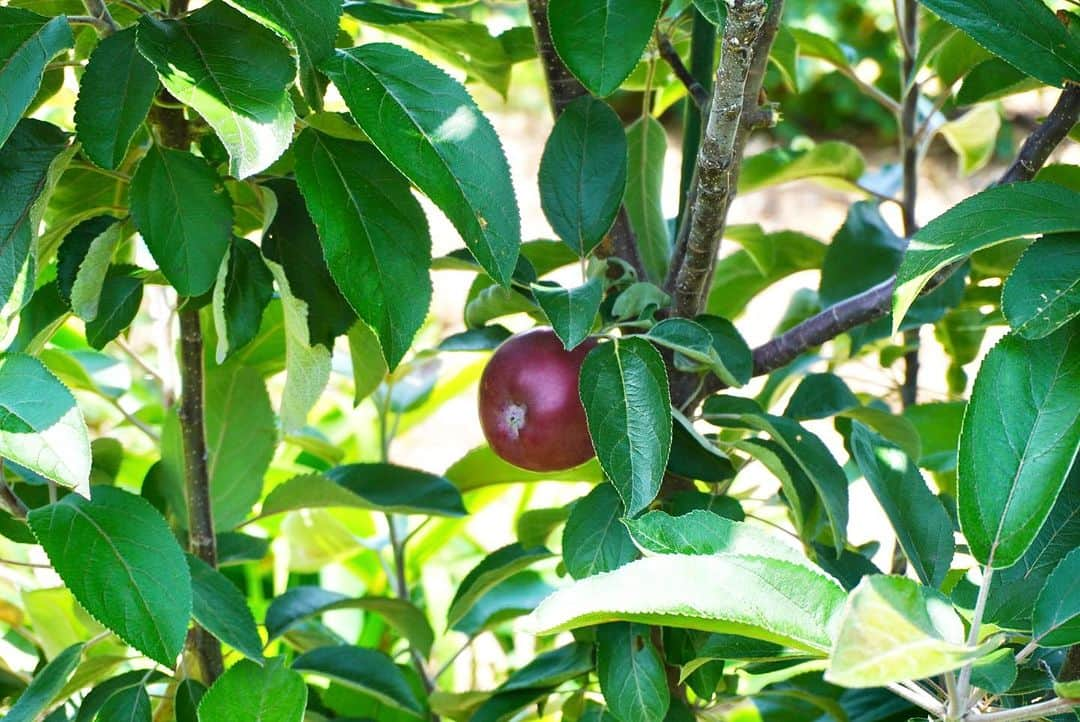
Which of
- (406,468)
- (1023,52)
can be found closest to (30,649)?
(406,468)

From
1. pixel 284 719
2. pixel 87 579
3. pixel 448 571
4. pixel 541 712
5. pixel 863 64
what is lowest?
pixel 448 571

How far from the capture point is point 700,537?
2.05 feet

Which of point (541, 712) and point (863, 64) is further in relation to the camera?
point (863, 64)

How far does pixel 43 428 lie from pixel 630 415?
328 millimetres

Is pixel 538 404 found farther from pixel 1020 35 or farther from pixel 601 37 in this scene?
pixel 1020 35

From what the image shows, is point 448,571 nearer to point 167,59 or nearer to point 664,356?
point 664,356

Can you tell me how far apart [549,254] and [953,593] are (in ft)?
1.42

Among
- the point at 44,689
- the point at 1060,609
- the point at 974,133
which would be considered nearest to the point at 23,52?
the point at 44,689

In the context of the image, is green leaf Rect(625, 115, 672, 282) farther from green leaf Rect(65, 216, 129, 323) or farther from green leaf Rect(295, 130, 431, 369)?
green leaf Rect(65, 216, 129, 323)

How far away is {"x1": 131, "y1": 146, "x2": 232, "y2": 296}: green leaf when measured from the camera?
2.43 feet

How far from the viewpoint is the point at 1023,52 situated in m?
0.72

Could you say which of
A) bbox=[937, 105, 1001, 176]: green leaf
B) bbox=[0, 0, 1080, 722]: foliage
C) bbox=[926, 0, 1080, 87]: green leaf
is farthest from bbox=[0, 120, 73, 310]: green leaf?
bbox=[937, 105, 1001, 176]: green leaf

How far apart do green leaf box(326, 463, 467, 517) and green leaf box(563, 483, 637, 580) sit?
212 mm

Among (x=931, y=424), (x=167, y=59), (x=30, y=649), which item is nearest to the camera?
(x=167, y=59)
